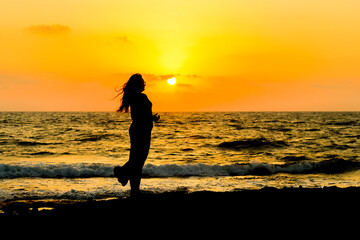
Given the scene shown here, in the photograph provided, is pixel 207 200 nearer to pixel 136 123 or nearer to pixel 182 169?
pixel 136 123

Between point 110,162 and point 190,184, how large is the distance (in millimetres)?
7070

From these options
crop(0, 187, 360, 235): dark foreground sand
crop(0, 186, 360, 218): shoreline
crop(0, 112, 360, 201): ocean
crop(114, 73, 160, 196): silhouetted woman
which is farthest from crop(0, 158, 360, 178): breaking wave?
crop(114, 73, 160, 196): silhouetted woman

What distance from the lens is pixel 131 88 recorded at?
6.77m

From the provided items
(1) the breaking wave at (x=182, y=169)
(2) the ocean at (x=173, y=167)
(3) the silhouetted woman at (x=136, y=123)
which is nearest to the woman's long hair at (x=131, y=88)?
(3) the silhouetted woman at (x=136, y=123)

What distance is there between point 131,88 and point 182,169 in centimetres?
1126

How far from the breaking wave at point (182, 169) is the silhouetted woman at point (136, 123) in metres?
9.50

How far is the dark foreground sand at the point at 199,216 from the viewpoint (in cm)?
622

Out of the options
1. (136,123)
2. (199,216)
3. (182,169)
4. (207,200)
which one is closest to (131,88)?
(136,123)

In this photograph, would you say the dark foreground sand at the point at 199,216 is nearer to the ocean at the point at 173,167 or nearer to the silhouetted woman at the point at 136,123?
the silhouetted woman at the point at 136,123

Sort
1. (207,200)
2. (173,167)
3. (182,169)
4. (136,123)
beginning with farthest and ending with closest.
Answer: (173,167) → (182,169) → (207,200) → (136,123)

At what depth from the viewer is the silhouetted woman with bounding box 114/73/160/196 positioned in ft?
21.6

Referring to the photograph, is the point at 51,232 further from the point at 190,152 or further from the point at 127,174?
the point at 190,152

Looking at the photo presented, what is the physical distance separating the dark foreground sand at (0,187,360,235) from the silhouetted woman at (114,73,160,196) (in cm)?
74

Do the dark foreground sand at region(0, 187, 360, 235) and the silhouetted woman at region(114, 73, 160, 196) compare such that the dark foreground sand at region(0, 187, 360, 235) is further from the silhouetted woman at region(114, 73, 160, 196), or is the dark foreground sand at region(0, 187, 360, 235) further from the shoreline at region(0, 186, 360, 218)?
the silhouetted woman at region(114, 73, 160, 196)
